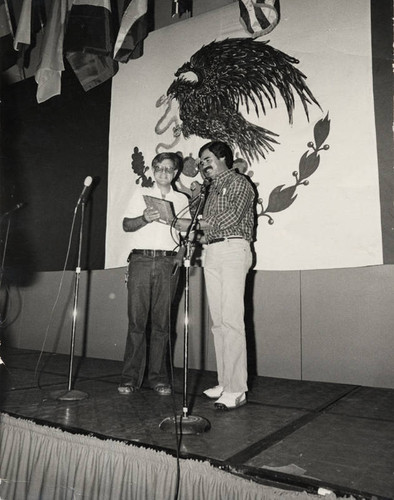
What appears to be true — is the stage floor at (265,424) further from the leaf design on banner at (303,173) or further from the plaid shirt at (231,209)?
the leaf design on banner at (303,173)

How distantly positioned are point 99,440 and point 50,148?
3.59 m

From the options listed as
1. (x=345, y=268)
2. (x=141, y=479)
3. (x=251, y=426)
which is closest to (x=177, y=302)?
(x=345, y=268)

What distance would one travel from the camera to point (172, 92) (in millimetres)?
3619

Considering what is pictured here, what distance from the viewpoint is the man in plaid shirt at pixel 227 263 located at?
2203mm

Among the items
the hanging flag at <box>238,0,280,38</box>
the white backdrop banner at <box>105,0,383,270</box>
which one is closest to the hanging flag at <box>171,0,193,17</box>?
the white backdrop banner at <box>105,0,383,270</box>

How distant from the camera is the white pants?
7.22 ft

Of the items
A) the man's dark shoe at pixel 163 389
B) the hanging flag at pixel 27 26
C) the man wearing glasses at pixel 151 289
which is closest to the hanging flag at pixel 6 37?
the hanging flag at pixel 27 26

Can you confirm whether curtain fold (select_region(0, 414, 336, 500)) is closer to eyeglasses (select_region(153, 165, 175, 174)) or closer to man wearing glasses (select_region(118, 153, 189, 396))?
man wearing glasses (select_region(118, 153, 189, 396))

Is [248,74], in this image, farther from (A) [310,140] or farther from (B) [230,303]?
(B) [230,303]

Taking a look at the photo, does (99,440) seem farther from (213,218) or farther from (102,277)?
(102,277)

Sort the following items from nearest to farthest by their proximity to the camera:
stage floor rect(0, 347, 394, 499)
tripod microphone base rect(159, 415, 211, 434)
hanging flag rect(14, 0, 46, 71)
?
stage floor rect(0, 347, 394, 499)
tripod microphone base rect(159, 415, 211, 434)
hanging flag rect(14, 0, 46, 71)

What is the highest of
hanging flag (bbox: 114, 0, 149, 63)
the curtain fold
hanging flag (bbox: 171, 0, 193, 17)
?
hanging flag (bbox: 171, 0, 193, 17)

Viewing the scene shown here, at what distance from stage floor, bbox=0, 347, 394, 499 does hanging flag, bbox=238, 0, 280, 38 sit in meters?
2.69

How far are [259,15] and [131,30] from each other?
1.21 metres
